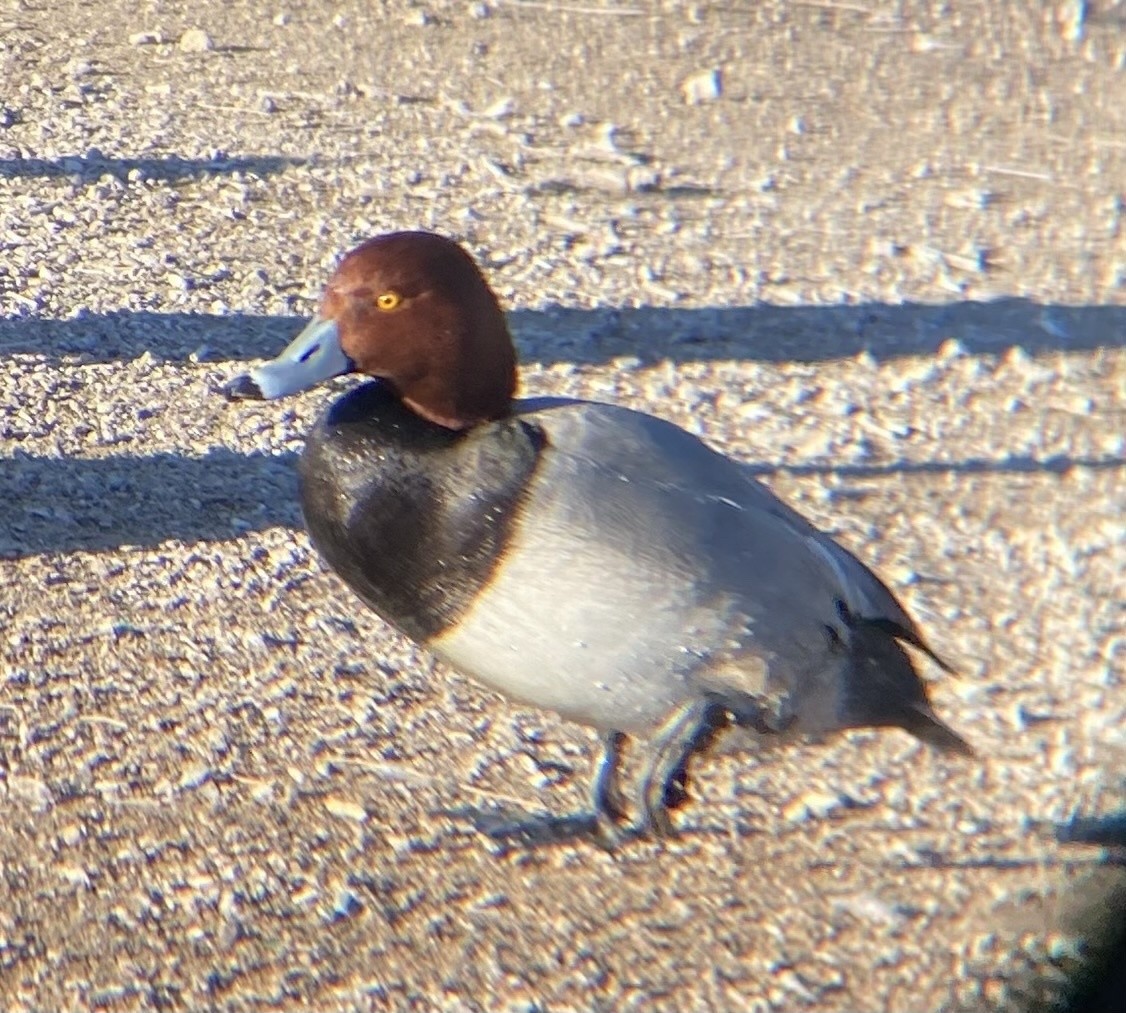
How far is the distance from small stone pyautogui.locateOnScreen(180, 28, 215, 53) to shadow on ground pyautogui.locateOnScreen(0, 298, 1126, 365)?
7.85 ft

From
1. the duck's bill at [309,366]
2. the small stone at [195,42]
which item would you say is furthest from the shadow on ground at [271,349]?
the small stone at [195,42]

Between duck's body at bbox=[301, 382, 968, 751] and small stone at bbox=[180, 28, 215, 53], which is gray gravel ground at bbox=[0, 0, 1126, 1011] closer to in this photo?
small stone at bbox=[180, 28, 215, 53]

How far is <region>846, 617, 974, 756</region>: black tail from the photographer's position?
3.46 m

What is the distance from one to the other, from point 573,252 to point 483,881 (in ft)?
10.1

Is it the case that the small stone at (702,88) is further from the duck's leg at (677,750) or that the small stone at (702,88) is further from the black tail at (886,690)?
the duck's leg at (677,750)

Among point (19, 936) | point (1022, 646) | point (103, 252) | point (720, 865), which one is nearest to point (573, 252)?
point (103, 252)

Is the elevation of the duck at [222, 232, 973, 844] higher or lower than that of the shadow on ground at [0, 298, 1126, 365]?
higher

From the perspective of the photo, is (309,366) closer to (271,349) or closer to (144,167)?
(271,349)

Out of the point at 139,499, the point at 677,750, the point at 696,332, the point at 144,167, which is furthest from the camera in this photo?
the point at 144,167

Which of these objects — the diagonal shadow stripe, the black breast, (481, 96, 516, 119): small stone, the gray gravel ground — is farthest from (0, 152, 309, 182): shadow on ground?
the black breast

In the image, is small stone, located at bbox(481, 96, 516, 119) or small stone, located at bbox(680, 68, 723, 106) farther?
small stone, located at bbox(680, 68, 723, 106)

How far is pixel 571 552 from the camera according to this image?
3.13m

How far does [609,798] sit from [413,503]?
73cm

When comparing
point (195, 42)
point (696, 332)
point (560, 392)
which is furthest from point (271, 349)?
point (195, 42)
